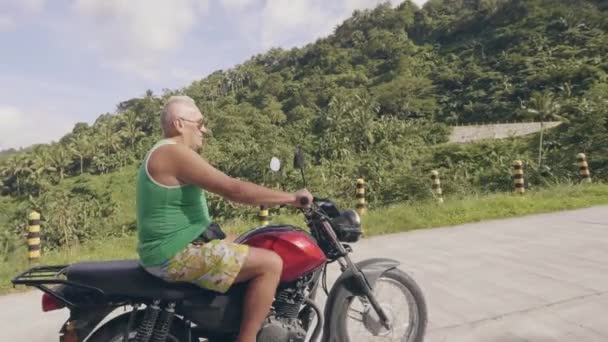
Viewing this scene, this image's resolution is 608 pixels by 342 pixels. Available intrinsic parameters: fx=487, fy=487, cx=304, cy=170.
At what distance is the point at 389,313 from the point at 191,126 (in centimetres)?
162

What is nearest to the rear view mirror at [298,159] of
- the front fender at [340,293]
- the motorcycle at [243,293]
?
the motorcycle at [243,293]

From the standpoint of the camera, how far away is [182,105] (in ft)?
8.25

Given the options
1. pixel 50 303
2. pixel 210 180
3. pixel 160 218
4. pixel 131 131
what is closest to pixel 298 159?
pixel 210 180

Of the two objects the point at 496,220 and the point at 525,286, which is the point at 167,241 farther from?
the point at 496,220

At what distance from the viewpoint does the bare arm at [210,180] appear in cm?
232

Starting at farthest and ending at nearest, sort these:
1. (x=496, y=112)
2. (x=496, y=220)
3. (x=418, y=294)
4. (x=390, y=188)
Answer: (x=496, y=112) → (x=390, y=188) → (x=496, y=220) → (x=418, y=294)

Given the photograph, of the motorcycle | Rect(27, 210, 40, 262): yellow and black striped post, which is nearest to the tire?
the motorcycle

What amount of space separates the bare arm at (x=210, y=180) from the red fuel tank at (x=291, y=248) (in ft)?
0.75

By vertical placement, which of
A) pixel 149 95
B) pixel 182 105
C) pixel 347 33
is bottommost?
pixel 182 105

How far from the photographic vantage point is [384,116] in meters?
62.7

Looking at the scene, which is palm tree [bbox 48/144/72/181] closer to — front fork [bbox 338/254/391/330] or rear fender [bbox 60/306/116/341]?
rear fender [bbox 60/306/116/341]

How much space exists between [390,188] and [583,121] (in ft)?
49.9

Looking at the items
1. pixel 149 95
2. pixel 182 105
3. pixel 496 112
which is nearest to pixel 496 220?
pixel 182 105

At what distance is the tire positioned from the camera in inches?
94.1
